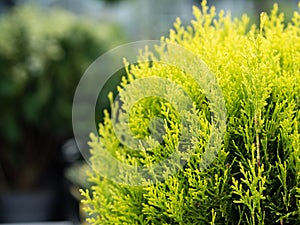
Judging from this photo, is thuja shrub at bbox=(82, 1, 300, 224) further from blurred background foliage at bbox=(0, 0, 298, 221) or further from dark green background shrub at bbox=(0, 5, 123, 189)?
dark green background shrub at bbox=(0, 5, 123, 189)

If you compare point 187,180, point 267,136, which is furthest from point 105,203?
point 267,136

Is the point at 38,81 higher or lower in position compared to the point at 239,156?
lower

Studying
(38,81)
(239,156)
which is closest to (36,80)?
(38,81)

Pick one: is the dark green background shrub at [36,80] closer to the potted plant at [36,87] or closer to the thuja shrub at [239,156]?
the potted plant at [36,87]

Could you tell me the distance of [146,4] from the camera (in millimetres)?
12164

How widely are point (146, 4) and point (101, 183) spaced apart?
1066 cm

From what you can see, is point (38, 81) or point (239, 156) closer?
Result: point (239, 156)

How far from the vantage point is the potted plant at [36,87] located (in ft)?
18.6

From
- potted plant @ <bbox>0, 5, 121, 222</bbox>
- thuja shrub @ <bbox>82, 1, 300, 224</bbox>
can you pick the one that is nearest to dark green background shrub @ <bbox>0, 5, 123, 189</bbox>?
potted plant @ <bbox>0, 5, 121, 222</bbox>

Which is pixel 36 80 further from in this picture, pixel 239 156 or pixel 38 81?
pixel 239 156

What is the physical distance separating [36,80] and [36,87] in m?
0.07

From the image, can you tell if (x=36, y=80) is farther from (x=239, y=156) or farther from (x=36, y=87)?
(x=239, y=156)

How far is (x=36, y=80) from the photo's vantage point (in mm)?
5754

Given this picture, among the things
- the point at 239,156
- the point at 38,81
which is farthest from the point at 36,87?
the point at 239,156
